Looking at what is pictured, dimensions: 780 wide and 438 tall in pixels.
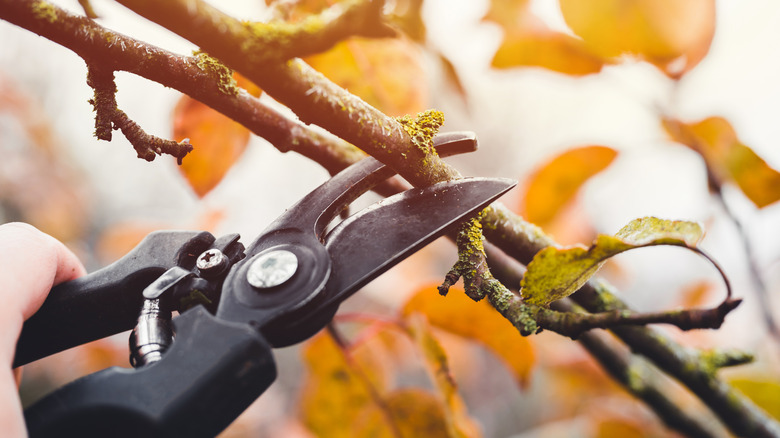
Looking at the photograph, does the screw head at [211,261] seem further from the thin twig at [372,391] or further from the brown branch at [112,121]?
the thin twig at [372,391]

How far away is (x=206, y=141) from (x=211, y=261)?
0.82 feet

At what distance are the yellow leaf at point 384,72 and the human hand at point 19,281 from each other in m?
0.53

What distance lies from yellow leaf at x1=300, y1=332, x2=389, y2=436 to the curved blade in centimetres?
54

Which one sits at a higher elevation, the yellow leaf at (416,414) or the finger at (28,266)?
the finger at (28,266)

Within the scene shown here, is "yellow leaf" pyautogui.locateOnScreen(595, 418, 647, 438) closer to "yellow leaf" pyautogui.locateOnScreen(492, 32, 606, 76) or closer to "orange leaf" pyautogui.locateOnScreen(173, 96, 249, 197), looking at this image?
"yellow leaf" pyautogui.locateOnScreen(492, 32, 606, 76)

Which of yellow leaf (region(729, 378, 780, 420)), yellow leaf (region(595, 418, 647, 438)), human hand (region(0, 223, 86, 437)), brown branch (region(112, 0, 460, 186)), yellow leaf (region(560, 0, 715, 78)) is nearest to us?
brown branch (region(112, 0, 460, 186))

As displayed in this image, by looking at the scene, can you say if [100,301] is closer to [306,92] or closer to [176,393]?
[176,393]

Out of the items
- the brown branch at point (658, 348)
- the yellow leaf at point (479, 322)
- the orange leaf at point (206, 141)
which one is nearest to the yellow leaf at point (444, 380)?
the yellow leaf at point (479, 322)

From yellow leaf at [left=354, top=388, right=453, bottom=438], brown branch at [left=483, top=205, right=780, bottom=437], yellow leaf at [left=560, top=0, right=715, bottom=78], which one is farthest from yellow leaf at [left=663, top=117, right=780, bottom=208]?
yellow leaf at [left=354, top=388, right=453, bottom=438]

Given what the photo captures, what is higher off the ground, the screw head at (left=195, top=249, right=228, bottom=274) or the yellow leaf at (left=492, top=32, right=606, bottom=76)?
the yellow leaf at (left=492, top=32, right=606, bottom=76)

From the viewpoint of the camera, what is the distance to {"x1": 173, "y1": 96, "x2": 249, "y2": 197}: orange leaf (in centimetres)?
77

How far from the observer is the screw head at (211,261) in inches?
24.6

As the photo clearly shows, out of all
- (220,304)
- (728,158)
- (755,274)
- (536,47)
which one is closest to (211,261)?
(220,304)

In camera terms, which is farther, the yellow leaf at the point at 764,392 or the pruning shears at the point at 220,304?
the yellow leaf at the point at 764,392
